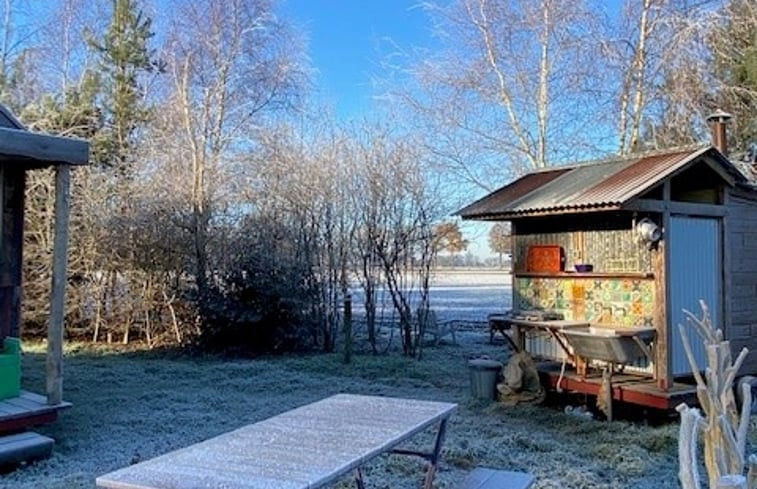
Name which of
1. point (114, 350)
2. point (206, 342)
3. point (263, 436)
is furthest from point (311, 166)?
point (263, 436)

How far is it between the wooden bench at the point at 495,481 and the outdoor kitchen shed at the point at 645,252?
2605mm

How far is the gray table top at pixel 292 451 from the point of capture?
2199 millimetres

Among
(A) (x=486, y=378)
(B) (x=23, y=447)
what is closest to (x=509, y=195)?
(A) (x=486, y=378)

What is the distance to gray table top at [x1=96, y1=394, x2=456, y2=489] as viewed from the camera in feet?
7.22

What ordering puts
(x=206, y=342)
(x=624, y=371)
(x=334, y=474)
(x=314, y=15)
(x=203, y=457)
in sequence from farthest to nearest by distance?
(x=314, y=15), (x=206, y=342), (x=624, y=371), (x=203, y=457), (x=334, y=474)

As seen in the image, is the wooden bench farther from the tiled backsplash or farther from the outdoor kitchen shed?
the tiled backsplash

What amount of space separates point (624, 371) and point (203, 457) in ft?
16.6

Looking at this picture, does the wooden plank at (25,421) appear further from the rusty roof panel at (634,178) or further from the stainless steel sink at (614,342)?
the rusty roof panel at (634,178)

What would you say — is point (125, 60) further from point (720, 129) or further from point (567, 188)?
point (720, 129)

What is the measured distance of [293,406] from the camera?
260 inches

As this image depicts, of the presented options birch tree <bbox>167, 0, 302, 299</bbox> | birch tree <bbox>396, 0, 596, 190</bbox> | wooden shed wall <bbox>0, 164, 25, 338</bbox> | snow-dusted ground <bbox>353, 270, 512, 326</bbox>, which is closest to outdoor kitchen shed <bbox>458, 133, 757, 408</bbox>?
snow-dusted ground <bbox>353, 270, 512, 326</bbox>

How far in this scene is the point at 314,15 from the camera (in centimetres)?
1300

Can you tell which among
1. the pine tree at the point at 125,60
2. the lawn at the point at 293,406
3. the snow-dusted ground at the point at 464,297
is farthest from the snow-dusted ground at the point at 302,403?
the pine tree at the point at 125,60

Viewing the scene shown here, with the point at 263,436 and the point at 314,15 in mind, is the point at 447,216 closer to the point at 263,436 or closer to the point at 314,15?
the point at 314,15
